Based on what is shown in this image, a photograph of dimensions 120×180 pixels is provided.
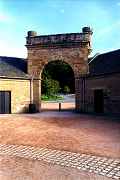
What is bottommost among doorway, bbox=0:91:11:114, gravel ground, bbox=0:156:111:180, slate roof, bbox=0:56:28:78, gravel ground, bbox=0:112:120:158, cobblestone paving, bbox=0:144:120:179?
gravel ground, bbox=0:156:111:180

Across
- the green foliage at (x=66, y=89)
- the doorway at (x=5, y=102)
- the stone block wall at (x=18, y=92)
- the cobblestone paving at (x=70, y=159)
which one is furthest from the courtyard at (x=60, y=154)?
the green foliage at (x=66, y=89)

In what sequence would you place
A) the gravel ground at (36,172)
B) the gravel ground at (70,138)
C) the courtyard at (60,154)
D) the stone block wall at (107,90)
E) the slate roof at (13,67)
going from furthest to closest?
the slate roof at (13,67), the stone block wall at (107,90), the gravel ground at (70,138), the courtyard at (60,154), the gravel ground at (36,172)

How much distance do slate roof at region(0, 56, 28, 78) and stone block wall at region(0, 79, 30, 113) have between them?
0.67 meters

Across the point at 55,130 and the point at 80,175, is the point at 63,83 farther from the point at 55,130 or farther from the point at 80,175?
the point at 80,175

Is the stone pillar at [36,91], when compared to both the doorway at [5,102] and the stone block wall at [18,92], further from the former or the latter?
the doorway at [5,102]

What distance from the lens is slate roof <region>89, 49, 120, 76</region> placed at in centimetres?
2136

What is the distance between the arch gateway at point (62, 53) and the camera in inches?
947

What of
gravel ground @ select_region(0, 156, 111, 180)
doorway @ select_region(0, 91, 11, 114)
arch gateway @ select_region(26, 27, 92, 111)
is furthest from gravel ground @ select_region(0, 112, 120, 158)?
arch gateway @ select_region(26, 27, 92, 111)

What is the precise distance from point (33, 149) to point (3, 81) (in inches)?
540

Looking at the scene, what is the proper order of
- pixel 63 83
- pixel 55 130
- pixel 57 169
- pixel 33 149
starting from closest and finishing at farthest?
pixel 57 169 → pixel 33 149 → pixel 55 130 → pixel 63 83

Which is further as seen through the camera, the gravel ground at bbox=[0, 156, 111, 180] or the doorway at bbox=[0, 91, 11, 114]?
the doorway at bbox=[0, 91, 11, 114]

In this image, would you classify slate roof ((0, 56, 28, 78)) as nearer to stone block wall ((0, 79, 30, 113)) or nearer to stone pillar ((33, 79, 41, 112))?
stone block wall ((0, 79, 30, 113))

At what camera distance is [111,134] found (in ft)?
41.6

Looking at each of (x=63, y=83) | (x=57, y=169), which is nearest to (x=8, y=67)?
(x=57, y=169)
